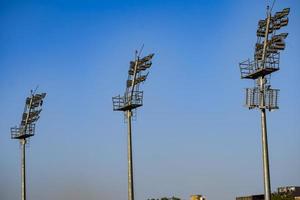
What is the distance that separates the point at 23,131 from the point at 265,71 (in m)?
25.9

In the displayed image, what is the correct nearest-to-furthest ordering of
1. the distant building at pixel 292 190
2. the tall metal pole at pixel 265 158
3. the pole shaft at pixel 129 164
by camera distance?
the tall metal pole at pixel 265 158 → the pole shaft at pixel 129 164 → the distant building at pixel 292 190

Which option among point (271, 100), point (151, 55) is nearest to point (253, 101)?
point (271, 100)

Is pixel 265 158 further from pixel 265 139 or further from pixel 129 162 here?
pixel 129 162

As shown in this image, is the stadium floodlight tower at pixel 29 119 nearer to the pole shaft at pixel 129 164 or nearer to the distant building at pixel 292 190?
the pole shaft at pixel 129 164

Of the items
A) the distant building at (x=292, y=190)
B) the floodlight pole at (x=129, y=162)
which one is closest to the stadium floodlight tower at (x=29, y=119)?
the floodlight pole at (x=129, y=162)

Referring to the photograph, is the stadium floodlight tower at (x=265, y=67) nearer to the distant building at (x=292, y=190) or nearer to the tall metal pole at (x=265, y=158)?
the tall metal pole at (x=265, y=158)

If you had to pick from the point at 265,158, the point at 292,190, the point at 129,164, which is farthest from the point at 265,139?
the point at 292,190

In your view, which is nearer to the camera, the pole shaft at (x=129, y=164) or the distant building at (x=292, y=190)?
the pole shaft at (x=129, y=164)

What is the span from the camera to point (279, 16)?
132 ft

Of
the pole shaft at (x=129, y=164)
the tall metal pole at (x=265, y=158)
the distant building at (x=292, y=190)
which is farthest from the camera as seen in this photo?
the distant building at (x=292, y=190)

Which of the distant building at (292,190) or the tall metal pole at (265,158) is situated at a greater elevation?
the tall metal pole at (265,158)

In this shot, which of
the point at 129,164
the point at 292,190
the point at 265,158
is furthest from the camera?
the point at 292,190

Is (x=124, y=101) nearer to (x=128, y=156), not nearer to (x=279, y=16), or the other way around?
(x=128, y=156)

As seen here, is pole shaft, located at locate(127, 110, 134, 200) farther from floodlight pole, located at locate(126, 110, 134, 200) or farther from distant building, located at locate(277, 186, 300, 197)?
distant building, located at locate(277, 186, 300, 197)
